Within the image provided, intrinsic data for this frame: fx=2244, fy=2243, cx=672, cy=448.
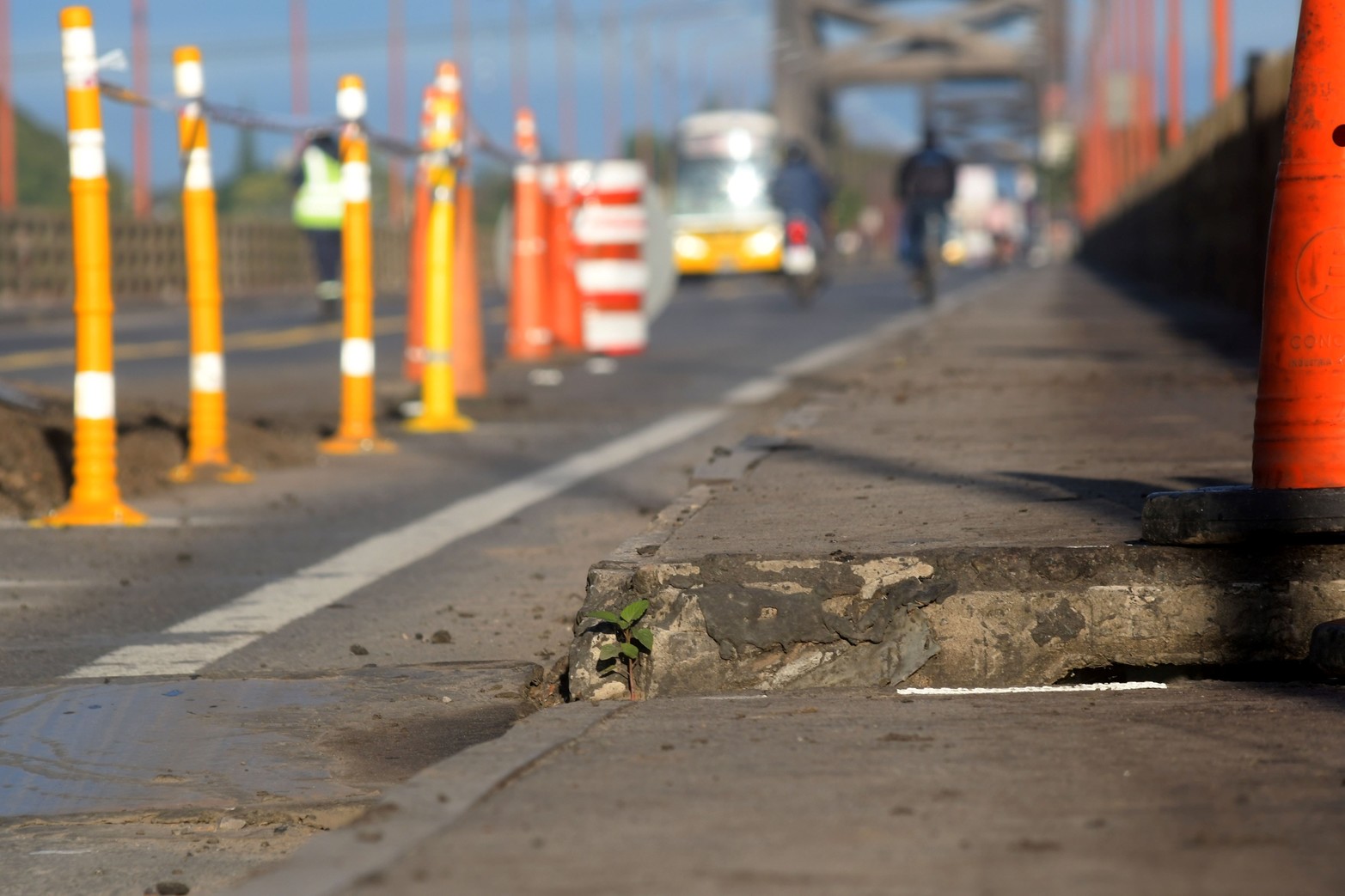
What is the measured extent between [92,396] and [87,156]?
2.54ft

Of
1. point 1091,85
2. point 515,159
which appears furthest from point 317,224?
point 1091,85

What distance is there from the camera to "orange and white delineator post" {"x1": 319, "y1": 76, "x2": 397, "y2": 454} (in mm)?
9703

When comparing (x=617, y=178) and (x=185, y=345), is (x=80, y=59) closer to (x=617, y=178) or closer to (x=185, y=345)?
(x=617, y=178)

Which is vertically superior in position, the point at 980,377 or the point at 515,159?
the point at 515,159

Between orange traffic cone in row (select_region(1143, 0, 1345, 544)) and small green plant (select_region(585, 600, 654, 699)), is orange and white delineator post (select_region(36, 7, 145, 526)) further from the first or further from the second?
orange traffic cone in row (select_region(1143, 0, 1345, 544))

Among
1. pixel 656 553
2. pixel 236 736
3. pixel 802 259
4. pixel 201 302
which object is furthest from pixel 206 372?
pixel 802 259

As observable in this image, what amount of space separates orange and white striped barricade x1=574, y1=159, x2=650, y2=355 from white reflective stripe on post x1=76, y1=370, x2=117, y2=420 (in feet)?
30.2

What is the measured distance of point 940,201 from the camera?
27109 millimetres

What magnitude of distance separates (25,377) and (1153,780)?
39.7 ft

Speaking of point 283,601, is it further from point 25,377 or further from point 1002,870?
point 25,377

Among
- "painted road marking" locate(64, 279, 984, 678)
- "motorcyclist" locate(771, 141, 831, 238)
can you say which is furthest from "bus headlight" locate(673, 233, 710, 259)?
"painted road marking" locate(64, 279, 984, 678)

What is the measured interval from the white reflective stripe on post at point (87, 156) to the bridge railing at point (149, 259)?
21996mm

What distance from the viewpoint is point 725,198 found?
49281mm

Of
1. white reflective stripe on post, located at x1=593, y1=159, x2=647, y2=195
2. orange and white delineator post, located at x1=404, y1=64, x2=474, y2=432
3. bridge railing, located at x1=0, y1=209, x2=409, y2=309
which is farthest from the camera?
bridge railing, located at x1=0, y1=209, x2=409, y2=309
